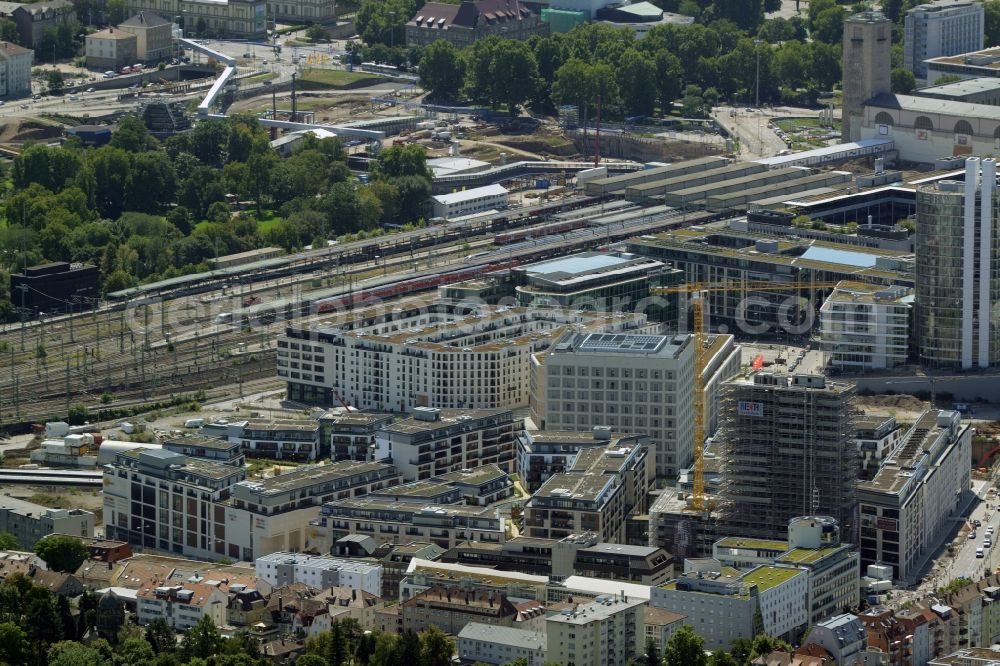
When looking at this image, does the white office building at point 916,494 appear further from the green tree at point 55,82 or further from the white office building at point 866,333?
the green tree at point 55,82

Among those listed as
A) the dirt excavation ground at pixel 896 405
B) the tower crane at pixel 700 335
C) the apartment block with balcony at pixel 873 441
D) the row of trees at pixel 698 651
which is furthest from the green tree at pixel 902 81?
the row of trees at pixel 698 651

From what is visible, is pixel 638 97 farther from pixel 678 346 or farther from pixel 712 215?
pixel 678 346

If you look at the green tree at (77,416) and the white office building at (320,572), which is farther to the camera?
the green tree at (77,416)

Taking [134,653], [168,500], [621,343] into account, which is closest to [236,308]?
[621,343]

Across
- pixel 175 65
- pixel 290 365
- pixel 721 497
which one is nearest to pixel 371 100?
pixel 175 65

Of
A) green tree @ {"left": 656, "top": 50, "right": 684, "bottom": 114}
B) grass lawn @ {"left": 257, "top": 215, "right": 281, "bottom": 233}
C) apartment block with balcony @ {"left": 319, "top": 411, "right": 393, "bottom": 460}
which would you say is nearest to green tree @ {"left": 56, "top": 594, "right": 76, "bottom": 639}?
apartment block with balcony @ {"left": 319, "top": 411, "right": 393, "bottom": 460}

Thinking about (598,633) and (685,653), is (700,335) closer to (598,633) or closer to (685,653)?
(598,633)
